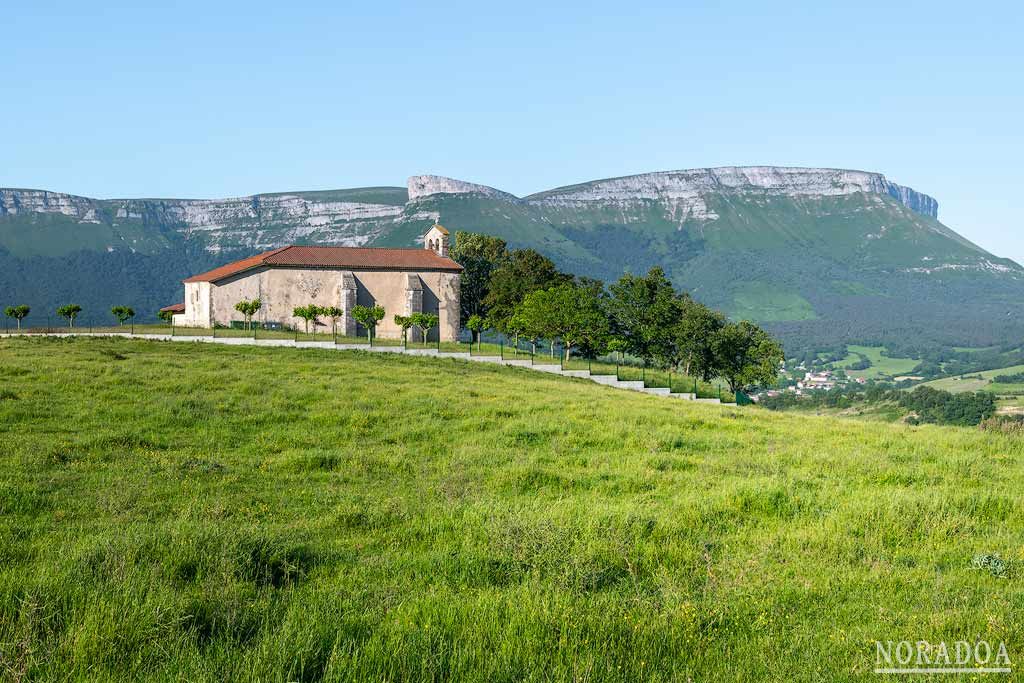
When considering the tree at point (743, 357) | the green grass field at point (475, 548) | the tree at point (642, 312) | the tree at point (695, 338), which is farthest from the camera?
the tree at point (743, 357)

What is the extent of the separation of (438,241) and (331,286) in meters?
15.3

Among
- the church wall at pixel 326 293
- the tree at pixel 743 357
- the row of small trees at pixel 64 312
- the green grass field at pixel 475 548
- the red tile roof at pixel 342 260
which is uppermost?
the red tile roof at pixel 342 260

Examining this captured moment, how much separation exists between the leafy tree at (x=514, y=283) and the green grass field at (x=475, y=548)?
2129 inches

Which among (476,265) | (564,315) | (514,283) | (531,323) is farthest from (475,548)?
(476,265)

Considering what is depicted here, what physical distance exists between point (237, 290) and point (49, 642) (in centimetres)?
6941

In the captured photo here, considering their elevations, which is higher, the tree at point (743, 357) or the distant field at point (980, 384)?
the tree at point (743, 357)

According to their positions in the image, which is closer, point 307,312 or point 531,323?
point 531,323

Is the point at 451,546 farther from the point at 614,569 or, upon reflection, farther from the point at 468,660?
the point at 468,660

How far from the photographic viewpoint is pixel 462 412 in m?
22.5

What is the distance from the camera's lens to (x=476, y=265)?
87.6m

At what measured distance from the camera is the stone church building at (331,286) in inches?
2788

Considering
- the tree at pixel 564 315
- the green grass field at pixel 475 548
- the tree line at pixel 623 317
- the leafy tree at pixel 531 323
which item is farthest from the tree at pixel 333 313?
the green grass field at pixel 475 548

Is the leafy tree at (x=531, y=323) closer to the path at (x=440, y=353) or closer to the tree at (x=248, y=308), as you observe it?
the path at (x=440, y=353)

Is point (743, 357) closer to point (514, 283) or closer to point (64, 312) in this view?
point (514, 283)
